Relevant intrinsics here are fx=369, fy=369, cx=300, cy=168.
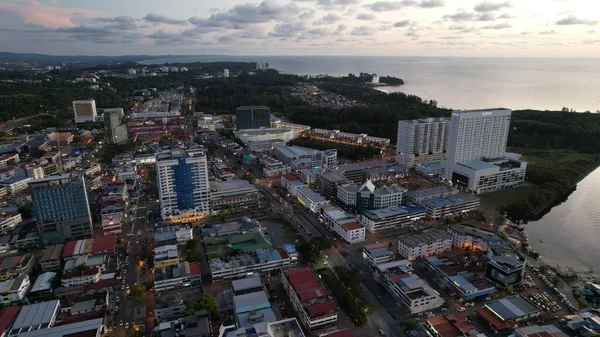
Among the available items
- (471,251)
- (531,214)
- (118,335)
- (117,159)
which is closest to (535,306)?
(471,251)

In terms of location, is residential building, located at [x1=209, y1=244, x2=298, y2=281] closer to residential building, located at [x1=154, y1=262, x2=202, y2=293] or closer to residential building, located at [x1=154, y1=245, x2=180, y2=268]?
residential building, located at [x1=154, y1=262, x2=202, y2=293]

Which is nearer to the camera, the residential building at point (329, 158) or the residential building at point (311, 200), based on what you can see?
the residential building at point (311, 200)

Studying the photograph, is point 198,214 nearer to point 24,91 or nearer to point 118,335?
point 118,335

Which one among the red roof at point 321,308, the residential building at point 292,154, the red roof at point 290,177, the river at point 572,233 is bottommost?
the river at point 572,233

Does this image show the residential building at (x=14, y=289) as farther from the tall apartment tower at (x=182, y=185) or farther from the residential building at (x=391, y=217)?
the residential building at (x=391, y=217)

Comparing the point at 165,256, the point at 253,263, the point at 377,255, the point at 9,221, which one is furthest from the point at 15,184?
the point at 377,255

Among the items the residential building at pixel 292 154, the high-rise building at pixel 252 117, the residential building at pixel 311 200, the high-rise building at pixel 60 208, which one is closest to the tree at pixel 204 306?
the high-rise building at pixel 60 208

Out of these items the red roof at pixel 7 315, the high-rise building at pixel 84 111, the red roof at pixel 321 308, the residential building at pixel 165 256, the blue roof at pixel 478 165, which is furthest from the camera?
the high-rise building at pixel 84 111
